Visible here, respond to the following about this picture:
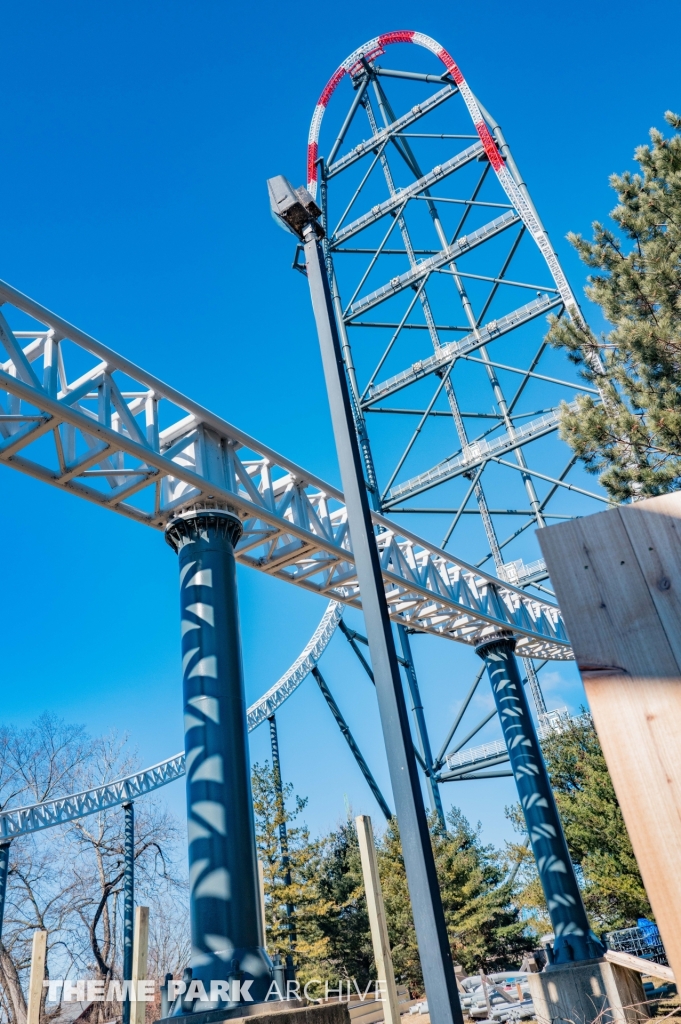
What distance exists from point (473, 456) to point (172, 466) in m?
18.1

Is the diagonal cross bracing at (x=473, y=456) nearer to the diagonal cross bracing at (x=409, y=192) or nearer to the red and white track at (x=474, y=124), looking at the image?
the red and white track at (x=474, y=124)

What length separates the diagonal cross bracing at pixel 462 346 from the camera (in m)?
24.3

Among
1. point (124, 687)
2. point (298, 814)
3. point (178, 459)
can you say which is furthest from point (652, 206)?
point (124, 687)

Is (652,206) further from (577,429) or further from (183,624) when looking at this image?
(183,624)

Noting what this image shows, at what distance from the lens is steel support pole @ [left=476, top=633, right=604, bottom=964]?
38.5 ft

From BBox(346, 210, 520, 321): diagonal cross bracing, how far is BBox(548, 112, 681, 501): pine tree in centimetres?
1641

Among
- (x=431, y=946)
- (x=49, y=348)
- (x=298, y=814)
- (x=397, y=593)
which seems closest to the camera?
(x=431, y=946)

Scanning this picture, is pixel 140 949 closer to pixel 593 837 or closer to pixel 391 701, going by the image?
pixel 391 701

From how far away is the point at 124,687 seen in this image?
46.7 metres

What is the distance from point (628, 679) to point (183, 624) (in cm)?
637

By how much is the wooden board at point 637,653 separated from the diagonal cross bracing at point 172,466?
5484 millimetres

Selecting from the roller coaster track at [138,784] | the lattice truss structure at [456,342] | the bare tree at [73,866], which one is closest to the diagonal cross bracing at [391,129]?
the lattice truss structure at [456,342]

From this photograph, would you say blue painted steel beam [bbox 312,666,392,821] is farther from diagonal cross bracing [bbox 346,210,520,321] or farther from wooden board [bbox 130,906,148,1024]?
wooden board [bbox 130,906,148,1024]

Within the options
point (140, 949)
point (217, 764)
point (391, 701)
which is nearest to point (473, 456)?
point (140, 949)
